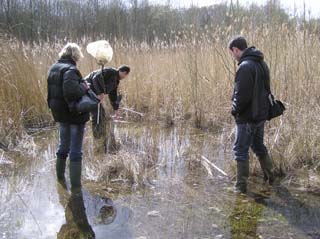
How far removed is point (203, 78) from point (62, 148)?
3.91 metres

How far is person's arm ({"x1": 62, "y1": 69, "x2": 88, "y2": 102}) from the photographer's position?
4117 mm

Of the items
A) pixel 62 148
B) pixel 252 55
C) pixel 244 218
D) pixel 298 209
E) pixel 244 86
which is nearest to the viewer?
pixel 244 218

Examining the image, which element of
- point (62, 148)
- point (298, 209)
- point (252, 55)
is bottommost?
point (298, 209)

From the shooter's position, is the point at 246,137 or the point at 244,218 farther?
the point at 246,137

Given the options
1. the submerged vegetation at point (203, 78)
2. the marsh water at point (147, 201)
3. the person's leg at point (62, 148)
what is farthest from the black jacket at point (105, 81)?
the submerged vegetation at point (203, 78)

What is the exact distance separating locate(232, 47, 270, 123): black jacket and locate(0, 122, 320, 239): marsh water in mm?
920

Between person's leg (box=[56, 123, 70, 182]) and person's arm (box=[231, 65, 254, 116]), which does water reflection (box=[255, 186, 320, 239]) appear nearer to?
person's arm (box=[231, 65, 254, 116])

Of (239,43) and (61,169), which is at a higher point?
(239,43)

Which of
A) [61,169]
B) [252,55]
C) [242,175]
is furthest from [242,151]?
[61,169]

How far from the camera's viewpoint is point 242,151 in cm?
451

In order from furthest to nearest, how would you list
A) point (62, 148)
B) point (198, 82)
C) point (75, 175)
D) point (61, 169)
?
point (198, 82) → point (61, 169) → point (62, 148) → point (75, 175)

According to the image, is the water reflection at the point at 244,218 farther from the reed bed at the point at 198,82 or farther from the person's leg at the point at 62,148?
the person's leg at the point at 62,148

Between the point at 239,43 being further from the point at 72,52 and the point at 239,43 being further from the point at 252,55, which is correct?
the point at 72,52

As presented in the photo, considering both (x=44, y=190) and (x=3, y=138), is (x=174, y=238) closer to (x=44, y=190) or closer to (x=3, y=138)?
(x=44, y=190)
